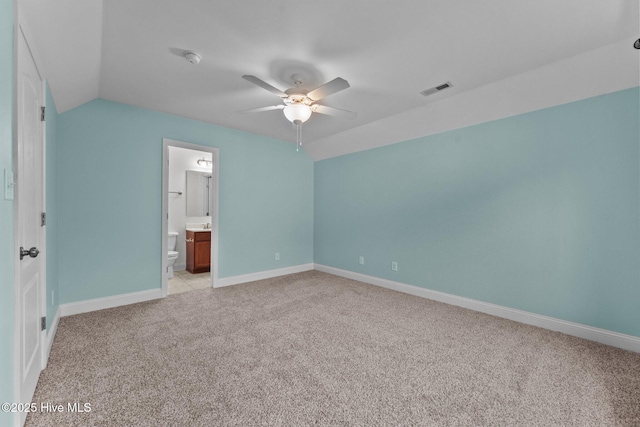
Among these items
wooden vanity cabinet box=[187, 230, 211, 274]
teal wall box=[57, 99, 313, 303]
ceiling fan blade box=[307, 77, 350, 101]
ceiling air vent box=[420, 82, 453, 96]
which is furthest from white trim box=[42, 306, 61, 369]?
ceiling air vent box=[420, 82, 453, 96]

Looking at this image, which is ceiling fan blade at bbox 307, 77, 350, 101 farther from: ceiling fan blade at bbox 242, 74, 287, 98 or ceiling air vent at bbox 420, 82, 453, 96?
ceiling air vent at bbox 420, 82, 453, 96

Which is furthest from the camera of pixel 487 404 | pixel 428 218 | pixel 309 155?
pixel 309 155

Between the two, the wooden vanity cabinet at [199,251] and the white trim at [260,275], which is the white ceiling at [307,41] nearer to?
the white trim at [260,275]

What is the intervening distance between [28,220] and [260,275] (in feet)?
10.3

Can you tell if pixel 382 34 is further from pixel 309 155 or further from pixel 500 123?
pixel 309 155

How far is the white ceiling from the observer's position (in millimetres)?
1698

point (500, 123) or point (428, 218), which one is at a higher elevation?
point (500, 123)

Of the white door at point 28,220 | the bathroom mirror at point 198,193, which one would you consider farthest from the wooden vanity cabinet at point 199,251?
the white door at point 28,220

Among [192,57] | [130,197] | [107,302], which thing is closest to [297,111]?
[192,57]

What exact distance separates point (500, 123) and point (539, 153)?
52cm

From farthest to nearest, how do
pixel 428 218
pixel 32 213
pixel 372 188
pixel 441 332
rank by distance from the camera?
pixel 372 188 < pixel 428 218 < pixel 441 332 < pixel 32 213

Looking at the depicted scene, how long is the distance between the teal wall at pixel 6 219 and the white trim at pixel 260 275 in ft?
9.30

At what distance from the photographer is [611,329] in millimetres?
2377

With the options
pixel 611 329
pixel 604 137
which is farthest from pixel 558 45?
pixel 611 329
